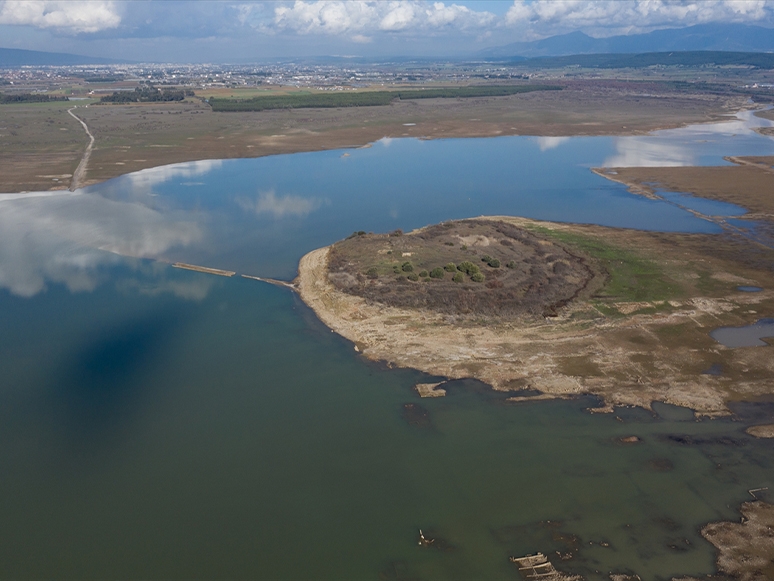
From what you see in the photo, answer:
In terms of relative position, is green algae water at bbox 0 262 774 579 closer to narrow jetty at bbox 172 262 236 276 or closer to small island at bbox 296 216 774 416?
small island at bbox 296 216 774 416

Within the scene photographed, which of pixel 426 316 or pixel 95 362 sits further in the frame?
pixel 426 316

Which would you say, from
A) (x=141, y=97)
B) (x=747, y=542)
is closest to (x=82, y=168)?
(x=747, y=542)

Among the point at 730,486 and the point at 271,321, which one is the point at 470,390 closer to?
the point at 730,486

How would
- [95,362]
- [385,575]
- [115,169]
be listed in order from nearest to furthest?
[385,575] < [95,362] < [115,169]

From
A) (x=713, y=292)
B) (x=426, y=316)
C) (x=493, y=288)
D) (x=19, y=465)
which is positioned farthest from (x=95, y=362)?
(x=713, y=292)

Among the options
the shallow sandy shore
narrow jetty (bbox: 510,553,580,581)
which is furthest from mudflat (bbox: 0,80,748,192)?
the shallow sandy shore

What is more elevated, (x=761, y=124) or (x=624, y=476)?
(x=761, y=124)

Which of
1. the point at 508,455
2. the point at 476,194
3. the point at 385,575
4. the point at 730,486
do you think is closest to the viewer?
the point at 385,575
